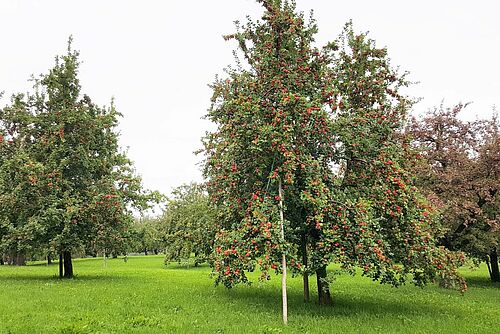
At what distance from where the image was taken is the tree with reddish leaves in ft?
77.8

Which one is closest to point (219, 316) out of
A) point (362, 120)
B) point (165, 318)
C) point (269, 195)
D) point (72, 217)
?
point (165, 318)

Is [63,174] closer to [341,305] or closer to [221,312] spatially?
[221,312]

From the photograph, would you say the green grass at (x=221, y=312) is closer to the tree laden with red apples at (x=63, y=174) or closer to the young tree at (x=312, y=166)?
the young tree at (x=312, y=166)

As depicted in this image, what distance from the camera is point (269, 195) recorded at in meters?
13.5

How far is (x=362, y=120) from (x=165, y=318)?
9082 mm

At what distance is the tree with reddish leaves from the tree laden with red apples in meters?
18.1

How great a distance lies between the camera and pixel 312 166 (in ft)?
43.4

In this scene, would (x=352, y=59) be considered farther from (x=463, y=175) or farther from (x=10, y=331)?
(x=10, y=331)

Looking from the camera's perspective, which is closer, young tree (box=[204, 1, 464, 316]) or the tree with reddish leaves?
young tree (box=[204, 1, 464, 316])

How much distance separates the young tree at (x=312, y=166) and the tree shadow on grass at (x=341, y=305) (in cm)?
118

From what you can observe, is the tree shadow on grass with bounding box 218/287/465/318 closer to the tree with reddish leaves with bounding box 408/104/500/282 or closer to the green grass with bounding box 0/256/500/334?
the green grass with bounding box 0/256/500/334

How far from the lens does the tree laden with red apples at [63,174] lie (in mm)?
23375

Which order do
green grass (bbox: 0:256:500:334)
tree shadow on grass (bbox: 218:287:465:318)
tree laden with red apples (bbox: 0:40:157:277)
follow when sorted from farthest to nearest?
tree laden with red apples (bbox: 0:40:157:277)
tree shadow on grass (bbox: 218:287:465:318)
green grass (bbox: 0:256:500:334)

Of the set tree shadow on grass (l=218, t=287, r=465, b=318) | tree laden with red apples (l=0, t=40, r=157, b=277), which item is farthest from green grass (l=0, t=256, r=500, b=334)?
tree laden with red apples (l=0, t=40, r=157, b=277)
